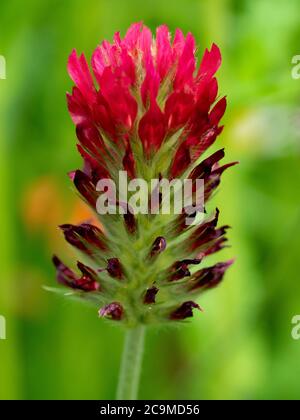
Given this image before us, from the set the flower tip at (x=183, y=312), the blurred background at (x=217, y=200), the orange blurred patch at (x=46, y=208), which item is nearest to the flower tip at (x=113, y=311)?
the flower tip at (x=183, y=312)

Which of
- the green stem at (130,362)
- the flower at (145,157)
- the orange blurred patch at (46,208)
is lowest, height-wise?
the green stem at (130,362)

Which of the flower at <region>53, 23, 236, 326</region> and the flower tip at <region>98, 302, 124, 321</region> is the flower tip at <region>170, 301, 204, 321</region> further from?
the flower tip at <region>98, 302, 124, 321</region>

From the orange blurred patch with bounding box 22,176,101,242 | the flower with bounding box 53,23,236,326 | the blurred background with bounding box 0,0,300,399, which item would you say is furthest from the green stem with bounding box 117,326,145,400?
the orange blurred patch with bounding box 22,176,101,242

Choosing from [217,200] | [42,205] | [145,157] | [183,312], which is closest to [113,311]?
[183,312]

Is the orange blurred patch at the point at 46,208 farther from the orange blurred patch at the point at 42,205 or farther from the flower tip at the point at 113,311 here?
the flower tip at the point at 113,311

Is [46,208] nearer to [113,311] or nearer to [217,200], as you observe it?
[217,200]

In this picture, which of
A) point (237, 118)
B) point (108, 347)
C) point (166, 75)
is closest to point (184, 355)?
point (108, 347)
